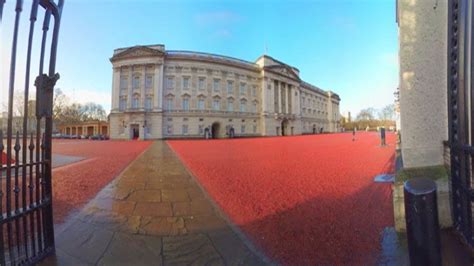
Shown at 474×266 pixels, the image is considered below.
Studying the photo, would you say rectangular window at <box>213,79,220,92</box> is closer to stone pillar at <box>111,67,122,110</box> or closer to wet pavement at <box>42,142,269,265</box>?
stone pillar at <box>111,67,122,110</box>

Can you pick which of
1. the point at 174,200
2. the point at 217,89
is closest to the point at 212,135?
the point at 217,89

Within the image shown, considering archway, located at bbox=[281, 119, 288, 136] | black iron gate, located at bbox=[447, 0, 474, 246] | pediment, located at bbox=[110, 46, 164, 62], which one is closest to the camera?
black iron gate, located at bbox=[447, 0, 474, 246]

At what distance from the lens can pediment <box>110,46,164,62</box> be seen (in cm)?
5231

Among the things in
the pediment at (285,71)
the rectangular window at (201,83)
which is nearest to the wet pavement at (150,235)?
the rectangular window at (201,83)

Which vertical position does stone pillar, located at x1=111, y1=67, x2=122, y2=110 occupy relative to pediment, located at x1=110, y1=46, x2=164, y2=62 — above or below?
below

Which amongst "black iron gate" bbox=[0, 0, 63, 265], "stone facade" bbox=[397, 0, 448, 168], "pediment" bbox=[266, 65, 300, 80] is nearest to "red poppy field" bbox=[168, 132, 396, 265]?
"stone facade" bbox=[397, 0, 448, 168]

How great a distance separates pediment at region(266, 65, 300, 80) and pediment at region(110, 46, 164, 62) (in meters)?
30.1

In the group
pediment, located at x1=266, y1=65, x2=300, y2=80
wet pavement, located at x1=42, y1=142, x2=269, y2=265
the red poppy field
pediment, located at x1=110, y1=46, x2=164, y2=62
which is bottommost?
wet pavement, located at x1=42, y1=142, x2=269, y2=265

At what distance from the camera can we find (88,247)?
3232mm

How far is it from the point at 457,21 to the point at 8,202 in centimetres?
533

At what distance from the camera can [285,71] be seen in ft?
244

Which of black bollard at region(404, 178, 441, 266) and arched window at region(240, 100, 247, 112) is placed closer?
black bollard at region(404, 178, 441, 266)

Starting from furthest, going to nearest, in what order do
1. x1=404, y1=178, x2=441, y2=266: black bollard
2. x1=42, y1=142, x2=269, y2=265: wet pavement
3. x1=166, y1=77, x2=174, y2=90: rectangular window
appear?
x1=166, y1=77, x2=174, y2=90: rectangular window, x1=42, y1=142, x2=269, y2=265: wet pavement, x1=404, y1=178, x2=441, y2=266: black bollard

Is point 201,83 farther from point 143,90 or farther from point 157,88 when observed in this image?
point 143,90
